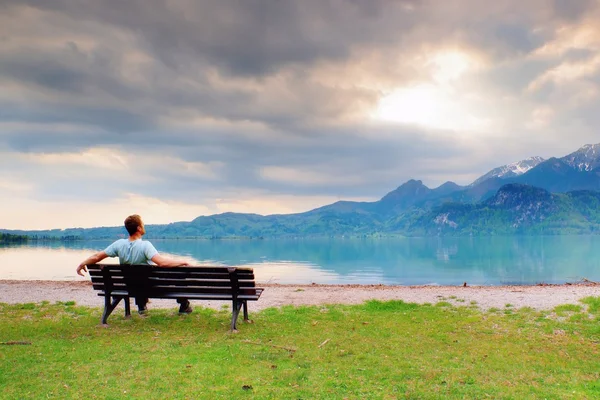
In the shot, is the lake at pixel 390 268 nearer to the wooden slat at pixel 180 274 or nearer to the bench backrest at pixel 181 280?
the bench backrest at pixel 181 280

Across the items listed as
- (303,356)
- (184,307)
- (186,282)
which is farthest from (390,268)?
(303,356)

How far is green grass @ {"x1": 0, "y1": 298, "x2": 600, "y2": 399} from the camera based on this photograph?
7.47 meters

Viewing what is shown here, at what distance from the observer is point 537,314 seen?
48.1ft

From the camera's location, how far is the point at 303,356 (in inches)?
373

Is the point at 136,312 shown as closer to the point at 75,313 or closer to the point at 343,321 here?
the point at 75,313

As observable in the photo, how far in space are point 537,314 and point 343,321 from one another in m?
6.44

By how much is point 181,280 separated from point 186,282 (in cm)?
15

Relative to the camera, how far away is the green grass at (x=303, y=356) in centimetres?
747

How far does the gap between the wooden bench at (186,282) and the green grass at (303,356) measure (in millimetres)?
856

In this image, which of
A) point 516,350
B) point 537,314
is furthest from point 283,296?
point 516,350

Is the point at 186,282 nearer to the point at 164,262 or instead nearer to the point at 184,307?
the point at 164,262

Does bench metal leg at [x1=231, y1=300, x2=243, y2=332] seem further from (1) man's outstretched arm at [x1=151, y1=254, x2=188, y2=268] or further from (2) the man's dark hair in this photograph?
(2) the man's dark hair

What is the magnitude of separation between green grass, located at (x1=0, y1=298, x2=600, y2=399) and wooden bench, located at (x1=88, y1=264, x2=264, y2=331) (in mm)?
856

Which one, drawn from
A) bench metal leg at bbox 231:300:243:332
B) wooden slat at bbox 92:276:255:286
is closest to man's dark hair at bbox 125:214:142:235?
wooden slat at bbox 92:276:255:286
